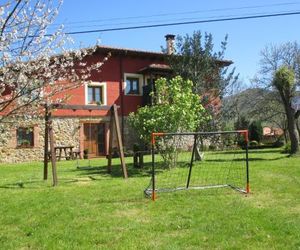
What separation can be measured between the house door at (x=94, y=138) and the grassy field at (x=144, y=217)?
1371cm

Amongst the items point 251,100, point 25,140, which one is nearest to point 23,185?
point 25,140

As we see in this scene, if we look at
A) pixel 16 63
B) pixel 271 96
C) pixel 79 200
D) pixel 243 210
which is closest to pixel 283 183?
pixel 243 210

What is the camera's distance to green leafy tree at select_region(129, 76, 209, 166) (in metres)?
13.6

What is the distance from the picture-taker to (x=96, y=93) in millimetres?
25453

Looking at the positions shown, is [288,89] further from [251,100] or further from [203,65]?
[251,100]

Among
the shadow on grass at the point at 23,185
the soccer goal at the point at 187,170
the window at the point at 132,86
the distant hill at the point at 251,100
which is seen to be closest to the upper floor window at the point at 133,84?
the window at the point at 132,86

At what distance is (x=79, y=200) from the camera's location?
29.8 ft

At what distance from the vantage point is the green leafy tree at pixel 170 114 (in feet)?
44.5

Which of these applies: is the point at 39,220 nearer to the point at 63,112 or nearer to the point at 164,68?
the point at 63,112

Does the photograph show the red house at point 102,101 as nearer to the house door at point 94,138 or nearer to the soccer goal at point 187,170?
the house door at point 94,138

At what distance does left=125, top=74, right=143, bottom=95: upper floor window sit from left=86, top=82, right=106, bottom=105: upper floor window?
64.2 inches

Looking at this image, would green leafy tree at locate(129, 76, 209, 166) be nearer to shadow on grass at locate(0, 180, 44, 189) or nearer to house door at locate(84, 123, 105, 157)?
shadow on grass at locate(0, 180, 44, 189)

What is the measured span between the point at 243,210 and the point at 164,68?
18745 mm

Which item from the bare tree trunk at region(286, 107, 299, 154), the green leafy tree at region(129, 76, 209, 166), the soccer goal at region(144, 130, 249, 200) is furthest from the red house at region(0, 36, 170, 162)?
the green leafy tree at region(129, 76, 209, 166)
